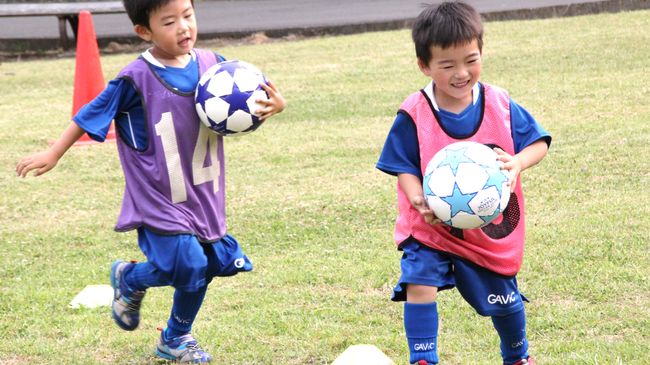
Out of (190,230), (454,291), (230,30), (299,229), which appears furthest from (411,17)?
(190,230)

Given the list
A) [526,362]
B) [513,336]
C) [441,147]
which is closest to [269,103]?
[441,147]

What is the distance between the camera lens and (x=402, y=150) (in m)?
3.81

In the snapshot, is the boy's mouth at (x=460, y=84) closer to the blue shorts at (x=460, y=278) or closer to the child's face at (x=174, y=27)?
the blue shorts at (x=460, y=278)

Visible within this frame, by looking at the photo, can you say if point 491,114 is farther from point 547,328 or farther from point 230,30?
point 230,30

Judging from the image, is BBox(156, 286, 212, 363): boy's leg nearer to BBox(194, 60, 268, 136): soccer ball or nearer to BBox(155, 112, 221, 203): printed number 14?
BBox(155, 112, 221, 203): printed number 14

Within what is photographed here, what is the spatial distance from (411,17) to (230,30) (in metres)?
2.77

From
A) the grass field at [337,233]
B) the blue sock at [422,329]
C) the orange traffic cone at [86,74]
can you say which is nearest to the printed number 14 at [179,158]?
the grass field at [337,233]

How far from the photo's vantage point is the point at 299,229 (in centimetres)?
637

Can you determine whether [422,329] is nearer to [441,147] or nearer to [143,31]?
[441,147]

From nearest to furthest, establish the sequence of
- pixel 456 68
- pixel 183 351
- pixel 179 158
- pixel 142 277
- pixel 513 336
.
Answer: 1. pixel 456 68
2. pixel 513 336
3. pixel 179 158
4. pixel 142 277
5. pixel 183 351

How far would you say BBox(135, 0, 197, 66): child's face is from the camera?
4098 millimetres

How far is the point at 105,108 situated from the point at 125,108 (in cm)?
8

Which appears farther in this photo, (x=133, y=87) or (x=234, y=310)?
(x=234, y=310)

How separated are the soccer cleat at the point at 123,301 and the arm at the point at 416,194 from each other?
1.25m
